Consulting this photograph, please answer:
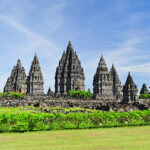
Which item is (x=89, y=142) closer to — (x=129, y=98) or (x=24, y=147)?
(x=24, y=147)

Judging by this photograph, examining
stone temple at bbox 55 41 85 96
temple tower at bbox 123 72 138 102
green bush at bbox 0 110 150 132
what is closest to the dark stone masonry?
stone temple at bbox 55 41 85 96

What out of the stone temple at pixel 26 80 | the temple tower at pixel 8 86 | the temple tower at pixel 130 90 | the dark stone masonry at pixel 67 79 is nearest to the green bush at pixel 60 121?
the temple tower at pixel 130 90

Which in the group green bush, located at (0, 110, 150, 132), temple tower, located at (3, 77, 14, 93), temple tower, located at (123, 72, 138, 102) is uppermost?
temple tower, located at (3, 77, 14, 93)

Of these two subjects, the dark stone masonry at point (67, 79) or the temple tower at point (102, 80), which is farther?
the dark stone masonry at point (67, 79)

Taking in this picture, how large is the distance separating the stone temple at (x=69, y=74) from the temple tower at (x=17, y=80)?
16.5 metres

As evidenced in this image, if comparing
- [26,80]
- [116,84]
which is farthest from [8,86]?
[116,84]

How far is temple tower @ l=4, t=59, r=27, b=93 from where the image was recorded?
11894 centimetres

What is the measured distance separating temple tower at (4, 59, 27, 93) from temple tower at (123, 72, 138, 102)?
2398 inches

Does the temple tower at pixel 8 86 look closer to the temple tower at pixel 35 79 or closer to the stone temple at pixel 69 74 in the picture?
the temple tower at pixel 35 79

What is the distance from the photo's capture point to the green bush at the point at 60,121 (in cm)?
1905

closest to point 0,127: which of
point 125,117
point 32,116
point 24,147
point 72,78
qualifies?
point 32,116

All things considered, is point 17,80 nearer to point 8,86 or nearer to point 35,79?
point 8,86

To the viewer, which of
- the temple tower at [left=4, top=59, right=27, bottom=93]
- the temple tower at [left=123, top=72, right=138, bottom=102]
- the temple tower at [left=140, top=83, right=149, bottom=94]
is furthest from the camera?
the temple tower at [left=4, top=59, right=27, bottom=93]

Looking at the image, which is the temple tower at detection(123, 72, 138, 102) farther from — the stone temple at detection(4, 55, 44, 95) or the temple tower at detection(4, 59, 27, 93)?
the temple tower at detection(4, 59, 27, 93)
